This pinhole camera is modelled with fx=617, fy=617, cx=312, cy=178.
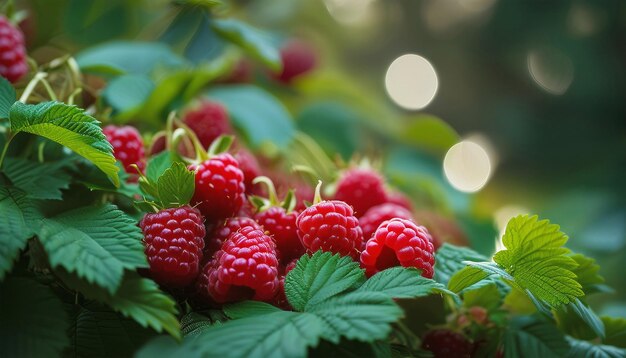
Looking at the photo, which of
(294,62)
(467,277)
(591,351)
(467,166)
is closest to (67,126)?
(467,277)

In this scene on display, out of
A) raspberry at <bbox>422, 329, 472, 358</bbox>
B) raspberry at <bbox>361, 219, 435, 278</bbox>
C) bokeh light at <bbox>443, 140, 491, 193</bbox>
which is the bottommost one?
raspberry at <bbox>422, 329, 472, 358</bbox>

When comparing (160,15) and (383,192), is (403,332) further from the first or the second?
(160,15)

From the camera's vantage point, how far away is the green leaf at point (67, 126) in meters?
0.36

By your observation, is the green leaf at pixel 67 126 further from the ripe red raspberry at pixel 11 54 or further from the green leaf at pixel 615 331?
the green leaf at pixel 615 331

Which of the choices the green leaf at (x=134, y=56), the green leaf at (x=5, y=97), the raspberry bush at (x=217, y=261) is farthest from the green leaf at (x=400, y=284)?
the green leaf at (x=134, y=56)

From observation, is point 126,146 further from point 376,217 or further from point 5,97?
point 376,217

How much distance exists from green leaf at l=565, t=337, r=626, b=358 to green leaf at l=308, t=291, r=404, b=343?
0.60 feet

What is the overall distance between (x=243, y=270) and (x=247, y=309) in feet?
0.08

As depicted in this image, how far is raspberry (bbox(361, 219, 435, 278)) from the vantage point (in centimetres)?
40

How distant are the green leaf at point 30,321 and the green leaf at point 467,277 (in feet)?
0.78

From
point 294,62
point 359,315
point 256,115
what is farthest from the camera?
point 294,62

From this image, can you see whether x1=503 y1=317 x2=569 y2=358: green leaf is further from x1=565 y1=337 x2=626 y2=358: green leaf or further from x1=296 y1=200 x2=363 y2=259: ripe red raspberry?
x1=296 y1=200 x2=363 y2=259: ripe red raspberry

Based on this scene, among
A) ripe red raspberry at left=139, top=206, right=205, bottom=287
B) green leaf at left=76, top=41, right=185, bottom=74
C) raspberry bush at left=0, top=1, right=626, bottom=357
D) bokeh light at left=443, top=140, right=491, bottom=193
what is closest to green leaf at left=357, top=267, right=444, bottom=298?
raspberry bush at left=0, top=1, right=626, bottom=357

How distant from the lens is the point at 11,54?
50cm
